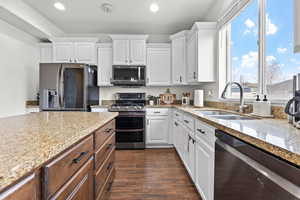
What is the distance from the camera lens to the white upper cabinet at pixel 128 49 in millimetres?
3768

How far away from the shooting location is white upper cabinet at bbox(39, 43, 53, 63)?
3.89 meters

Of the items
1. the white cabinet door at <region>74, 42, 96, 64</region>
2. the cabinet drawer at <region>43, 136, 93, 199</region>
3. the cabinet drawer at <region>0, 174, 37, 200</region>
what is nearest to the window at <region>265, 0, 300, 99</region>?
the cabinet drawer at <region>43, 136, 93, 199</region>

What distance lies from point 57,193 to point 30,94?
370cm

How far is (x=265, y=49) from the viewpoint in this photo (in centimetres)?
185

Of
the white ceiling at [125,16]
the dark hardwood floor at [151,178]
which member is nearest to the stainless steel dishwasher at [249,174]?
the dark hardwood floor at [151,178]

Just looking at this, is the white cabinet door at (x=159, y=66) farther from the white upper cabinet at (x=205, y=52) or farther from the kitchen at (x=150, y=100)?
the white upper cabinet at (x=205, y=52)

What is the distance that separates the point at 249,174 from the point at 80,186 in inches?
36.1

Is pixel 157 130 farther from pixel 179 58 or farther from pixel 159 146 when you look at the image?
pixel 179 58

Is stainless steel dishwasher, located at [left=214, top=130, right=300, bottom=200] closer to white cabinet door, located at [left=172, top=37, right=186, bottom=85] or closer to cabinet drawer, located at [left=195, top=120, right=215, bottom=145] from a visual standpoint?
cabinet drawer, located at [left=195, top=120, right=215, bottom=145]

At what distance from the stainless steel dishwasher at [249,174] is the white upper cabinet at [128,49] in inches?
112

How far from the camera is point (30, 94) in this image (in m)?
3.76

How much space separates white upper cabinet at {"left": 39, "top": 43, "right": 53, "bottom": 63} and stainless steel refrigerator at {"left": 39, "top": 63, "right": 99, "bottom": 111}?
2.10ft

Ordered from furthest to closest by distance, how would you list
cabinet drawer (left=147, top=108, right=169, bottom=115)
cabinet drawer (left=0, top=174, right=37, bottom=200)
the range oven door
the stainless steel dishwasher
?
1. cabinet drawer (left=147, top=108, right=169, bottom=115)
2. the range oven door
3. the stainless steel dishwasher
4. cabinet drawer (left=0, top=174, right=37, bottom=200)

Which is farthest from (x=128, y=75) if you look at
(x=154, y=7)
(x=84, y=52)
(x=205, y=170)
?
(x=205, y=170)
